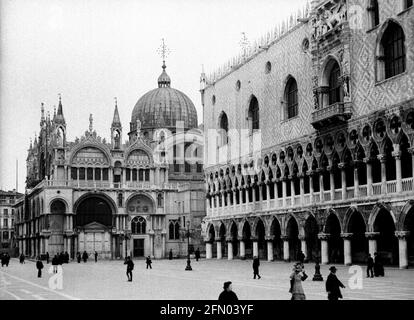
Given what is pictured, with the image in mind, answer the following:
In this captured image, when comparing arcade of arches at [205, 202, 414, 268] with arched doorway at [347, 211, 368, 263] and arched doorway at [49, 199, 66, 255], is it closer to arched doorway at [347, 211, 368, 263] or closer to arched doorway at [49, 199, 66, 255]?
arched doorway at [347, 211, 368, 263]

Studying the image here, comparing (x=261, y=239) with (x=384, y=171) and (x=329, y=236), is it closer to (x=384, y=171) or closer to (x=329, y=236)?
(x=329, y=236)

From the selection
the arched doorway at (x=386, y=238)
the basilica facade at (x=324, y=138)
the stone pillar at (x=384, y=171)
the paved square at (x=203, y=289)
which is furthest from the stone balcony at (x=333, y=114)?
the paved square at (x=203, y=289)

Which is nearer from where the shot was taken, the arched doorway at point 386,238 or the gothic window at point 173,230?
the arched doorway at point 386,238

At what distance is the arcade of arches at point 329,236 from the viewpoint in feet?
112

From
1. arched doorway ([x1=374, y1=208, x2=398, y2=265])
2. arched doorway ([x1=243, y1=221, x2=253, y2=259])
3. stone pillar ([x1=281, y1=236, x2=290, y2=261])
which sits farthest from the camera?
arched doorway ([x1=243, y1=221, x2=253, y2=259])

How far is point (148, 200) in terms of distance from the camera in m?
69.1

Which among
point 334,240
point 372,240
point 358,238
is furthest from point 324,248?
point 372,240

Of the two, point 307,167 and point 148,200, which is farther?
point 148,200

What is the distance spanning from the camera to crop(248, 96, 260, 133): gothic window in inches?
2035

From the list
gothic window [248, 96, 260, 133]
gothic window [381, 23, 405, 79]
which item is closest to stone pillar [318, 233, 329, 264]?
gothic window [381, 23, 405, 79]

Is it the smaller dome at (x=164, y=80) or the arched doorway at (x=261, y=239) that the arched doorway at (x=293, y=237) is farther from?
the smaller dome at (x=164, y=80)
